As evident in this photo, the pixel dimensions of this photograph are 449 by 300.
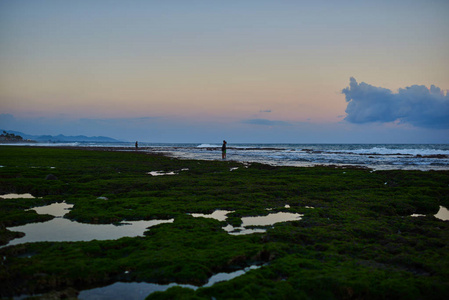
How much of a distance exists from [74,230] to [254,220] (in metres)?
6.92

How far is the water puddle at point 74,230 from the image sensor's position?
9397 millimetres

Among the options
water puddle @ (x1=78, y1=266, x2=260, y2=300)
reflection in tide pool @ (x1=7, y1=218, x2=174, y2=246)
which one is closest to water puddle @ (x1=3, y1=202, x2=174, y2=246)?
reflection in tide pool @ (x1=7, y1=218, x2=174, y2=246)

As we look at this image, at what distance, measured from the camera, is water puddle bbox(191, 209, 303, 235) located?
10.5 metres

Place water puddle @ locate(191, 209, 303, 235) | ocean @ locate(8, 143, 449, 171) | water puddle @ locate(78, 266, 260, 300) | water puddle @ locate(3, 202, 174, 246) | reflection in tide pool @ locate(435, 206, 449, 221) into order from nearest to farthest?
water puddle @ locate(78, 266, 260, 300), water puddle @ locate(3, 202, 174, 246), water puddle @ locate(191, 209, 303, 235), reflection in tide pool @ locate(435, 206, 449, 221), ocean @ locate(8, 143, 449, 171)

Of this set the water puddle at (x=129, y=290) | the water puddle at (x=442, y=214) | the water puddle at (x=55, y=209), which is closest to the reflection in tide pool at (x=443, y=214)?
the water puddle at (x=442, y=214)

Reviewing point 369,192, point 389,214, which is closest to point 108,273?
point 389,214

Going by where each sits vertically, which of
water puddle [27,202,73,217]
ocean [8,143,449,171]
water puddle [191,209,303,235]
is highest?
ocean [8,143,449,171]

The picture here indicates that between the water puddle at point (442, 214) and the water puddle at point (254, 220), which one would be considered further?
the water puddle at point (442, 214)

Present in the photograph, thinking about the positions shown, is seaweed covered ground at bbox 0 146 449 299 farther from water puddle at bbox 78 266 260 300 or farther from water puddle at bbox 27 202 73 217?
water puddle at bbox 27 202 73 217

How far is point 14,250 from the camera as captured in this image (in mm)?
7789

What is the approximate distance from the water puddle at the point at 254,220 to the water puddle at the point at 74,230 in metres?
2.28

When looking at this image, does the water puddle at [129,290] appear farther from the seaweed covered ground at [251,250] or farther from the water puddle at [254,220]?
the water puddle at [254,220]

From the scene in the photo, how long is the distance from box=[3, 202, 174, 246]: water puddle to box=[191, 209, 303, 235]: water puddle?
2.28 meters

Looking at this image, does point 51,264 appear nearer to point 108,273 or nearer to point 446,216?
point 108,273
